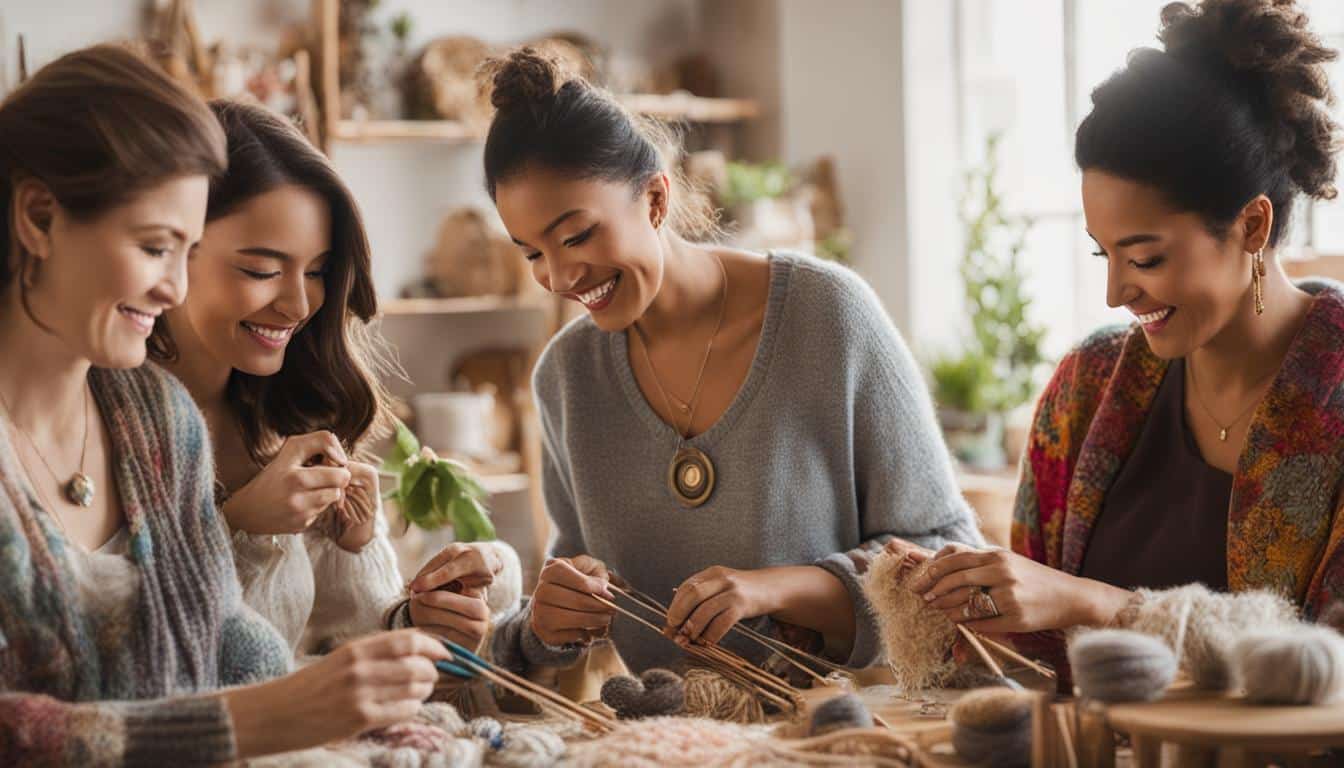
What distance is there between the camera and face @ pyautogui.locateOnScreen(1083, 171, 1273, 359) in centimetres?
176

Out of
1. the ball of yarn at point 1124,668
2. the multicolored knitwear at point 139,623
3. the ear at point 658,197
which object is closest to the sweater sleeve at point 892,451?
the ear at point 658,197

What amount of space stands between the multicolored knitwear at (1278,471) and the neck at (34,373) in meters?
1.25

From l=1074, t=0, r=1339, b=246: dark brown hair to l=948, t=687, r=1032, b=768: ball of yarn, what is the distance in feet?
2.50

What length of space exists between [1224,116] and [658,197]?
2.58 feet

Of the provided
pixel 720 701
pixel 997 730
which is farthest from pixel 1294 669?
pixel 720 701

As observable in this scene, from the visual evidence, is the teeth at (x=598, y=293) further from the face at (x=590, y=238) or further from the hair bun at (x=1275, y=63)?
the hair bun at (x=1275, y=63)

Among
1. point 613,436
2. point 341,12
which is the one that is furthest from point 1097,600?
point 341,12

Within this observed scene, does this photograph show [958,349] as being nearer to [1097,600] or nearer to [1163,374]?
[1163,374]

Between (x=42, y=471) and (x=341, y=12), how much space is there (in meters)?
3.50

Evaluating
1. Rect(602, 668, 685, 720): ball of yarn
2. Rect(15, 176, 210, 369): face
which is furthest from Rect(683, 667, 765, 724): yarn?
Rect(15, 176, 210, 369): face

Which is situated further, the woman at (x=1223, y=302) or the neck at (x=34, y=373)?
the woman at (x=1223, y=302)

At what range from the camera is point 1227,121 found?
1770 mm

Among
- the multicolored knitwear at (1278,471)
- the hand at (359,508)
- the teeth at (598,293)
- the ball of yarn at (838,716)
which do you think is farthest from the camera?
the teeth at (598,293)

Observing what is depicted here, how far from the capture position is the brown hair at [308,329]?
1778 millimetres
